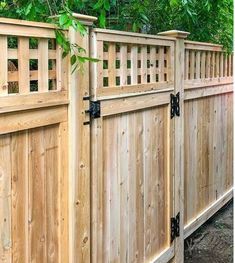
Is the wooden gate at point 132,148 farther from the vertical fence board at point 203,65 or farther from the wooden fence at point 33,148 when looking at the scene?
the vertical fence board at point 203,65

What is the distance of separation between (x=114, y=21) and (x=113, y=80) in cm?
130

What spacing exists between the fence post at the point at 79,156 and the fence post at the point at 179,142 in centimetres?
117

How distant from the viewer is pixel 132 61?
277 centimetres

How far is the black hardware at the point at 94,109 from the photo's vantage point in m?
2.34

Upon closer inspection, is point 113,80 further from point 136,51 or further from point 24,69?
point 24,69

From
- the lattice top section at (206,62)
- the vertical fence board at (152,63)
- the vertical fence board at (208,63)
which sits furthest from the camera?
the vertical fence board at (208,63)

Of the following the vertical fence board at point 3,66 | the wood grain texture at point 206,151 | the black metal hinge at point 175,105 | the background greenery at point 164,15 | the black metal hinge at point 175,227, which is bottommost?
the black metal hinge at point 175,227

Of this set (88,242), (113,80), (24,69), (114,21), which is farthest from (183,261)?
(24,69)

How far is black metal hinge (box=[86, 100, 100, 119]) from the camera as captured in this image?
92.2 inches

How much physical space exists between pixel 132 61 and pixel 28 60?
0.98 m

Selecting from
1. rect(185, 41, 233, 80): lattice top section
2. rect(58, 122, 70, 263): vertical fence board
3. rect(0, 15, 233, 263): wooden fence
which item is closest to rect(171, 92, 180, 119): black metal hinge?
rect(0, 15, 233, 263): wooden fence

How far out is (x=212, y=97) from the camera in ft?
14.1

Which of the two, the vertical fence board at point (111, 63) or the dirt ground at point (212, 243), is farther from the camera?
the dirt ground at point (212, 243)

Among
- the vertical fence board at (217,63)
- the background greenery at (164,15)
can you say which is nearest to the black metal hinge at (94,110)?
the background greenery at (164,15)
